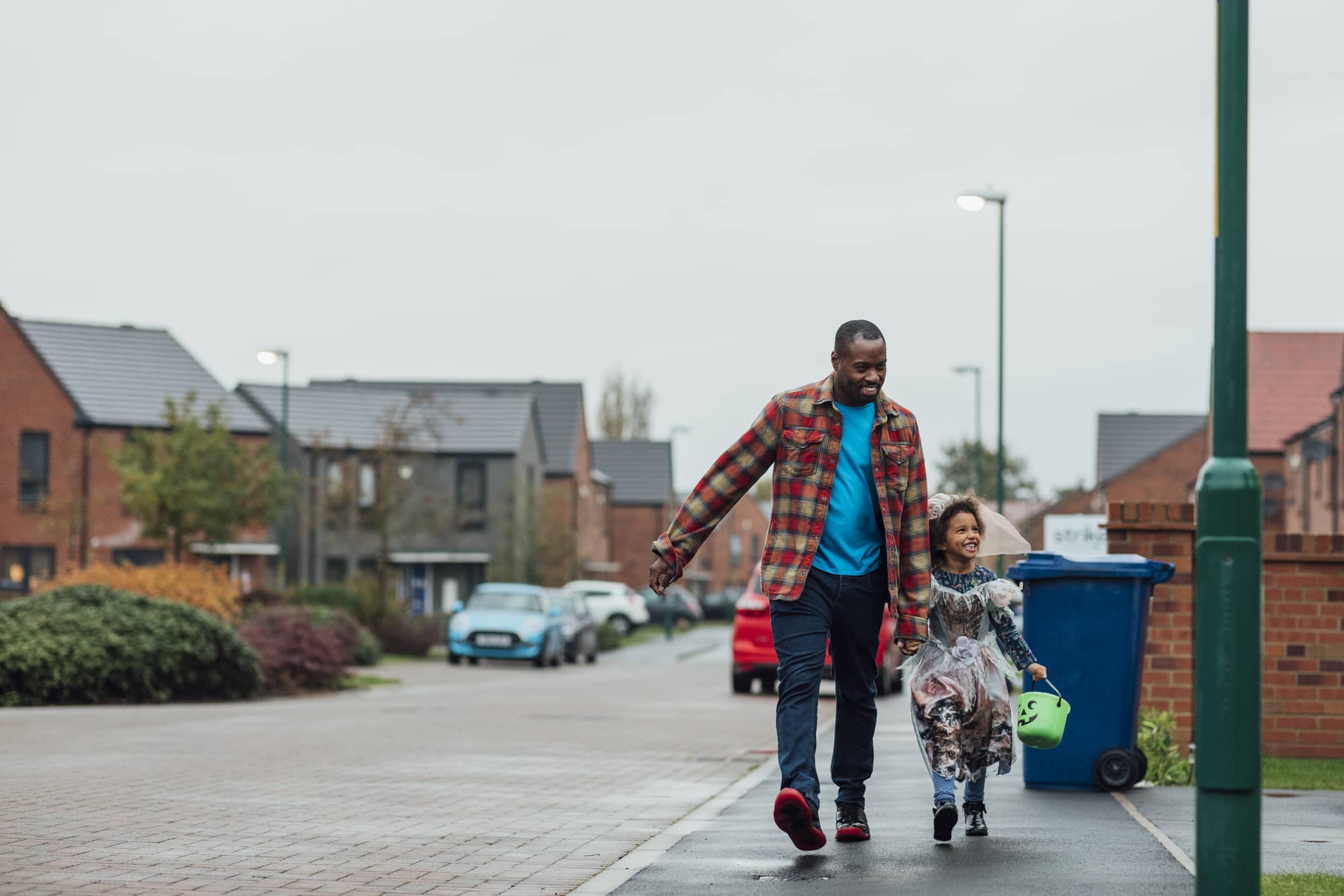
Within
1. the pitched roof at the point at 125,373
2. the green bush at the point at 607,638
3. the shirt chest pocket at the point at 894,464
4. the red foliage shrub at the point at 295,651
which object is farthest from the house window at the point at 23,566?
the shirt chest pocket at the point at 894,464

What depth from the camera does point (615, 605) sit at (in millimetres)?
52031

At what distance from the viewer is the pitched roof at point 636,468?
8700cm

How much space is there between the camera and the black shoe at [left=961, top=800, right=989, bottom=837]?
6.79 meters

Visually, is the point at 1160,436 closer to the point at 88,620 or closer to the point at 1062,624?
the point at 88,620

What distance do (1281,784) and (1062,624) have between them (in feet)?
5.21

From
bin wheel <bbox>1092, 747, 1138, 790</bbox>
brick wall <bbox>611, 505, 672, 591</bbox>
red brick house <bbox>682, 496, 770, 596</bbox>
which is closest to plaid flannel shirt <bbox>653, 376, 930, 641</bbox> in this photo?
bin wheel <bbox>1092, 747, 1138, 790</bbox>

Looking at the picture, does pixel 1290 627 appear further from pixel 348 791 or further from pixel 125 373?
pixel 125 373

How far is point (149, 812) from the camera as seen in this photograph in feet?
26.0

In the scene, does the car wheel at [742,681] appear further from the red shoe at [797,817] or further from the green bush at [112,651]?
the red shoe at [797,817]

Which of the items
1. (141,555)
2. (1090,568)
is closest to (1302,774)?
(1090,568)

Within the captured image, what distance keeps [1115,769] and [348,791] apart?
3968mm

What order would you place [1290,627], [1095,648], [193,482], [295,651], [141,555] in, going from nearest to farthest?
[1095,648] < [1290,627] < [295,651] < [193,482] < [141,555]

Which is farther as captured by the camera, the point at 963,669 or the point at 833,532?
the point at 963,669

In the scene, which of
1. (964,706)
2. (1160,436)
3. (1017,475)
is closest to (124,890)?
(964,706)
